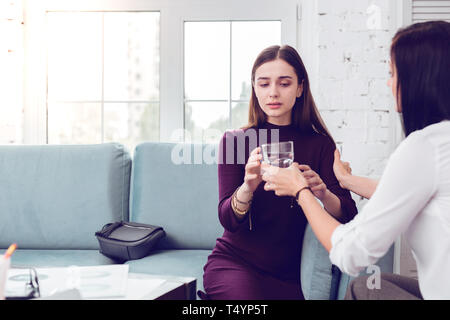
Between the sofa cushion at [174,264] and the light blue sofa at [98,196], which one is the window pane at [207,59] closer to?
the light blue sofa at [98,196]

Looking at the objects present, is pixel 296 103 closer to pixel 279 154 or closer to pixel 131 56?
pixel 279 154

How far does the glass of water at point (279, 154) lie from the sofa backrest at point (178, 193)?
0.91m

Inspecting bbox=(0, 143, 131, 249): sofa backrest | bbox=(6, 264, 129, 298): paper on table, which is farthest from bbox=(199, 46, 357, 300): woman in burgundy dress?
bbox=(0, 143, 131, 249): sofa backrest

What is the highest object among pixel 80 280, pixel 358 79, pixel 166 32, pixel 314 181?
pixel 166 32

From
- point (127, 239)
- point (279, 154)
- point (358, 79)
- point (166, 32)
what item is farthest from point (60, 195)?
point (358, 79)

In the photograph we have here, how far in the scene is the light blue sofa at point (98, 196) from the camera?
7.43 feet

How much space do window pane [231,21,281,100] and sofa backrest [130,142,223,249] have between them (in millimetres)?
585

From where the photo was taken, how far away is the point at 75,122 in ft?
9.23

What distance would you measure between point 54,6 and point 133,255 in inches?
64.7

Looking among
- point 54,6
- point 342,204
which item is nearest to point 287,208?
point 342,204

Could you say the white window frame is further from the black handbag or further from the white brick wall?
the black handbag

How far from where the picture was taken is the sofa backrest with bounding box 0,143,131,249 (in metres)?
2.27

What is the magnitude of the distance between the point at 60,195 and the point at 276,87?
1.25m

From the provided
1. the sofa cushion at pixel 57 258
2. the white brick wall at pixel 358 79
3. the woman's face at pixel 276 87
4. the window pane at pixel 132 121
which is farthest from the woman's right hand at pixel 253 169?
the window pane at pixel 132 121
